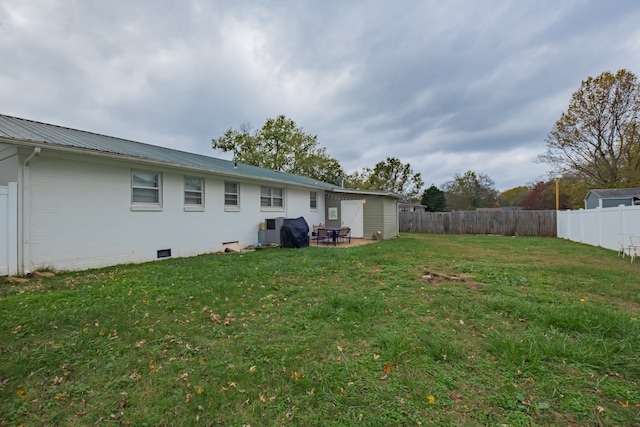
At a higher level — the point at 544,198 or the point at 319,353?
the point at 544,198

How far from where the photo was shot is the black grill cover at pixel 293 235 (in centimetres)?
1176

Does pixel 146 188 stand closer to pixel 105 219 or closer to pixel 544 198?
pixel 105 219

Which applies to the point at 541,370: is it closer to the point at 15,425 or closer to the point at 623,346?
the point at 623,346

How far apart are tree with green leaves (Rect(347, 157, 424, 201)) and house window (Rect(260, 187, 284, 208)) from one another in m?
24.7

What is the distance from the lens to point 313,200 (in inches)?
659

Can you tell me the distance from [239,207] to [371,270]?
21.7ft

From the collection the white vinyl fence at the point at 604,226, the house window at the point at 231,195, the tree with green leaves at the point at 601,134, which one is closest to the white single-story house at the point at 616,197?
the tree with green leaves at the point at 601,134

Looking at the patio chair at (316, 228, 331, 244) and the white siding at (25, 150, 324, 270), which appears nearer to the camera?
the white siding at (25, 150, 324, 270)

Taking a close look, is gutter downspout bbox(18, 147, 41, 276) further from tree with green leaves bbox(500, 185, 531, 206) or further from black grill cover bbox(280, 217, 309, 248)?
tree with green leaves bbox(500, 185, 531, 206)

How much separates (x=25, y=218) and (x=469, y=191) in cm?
4849

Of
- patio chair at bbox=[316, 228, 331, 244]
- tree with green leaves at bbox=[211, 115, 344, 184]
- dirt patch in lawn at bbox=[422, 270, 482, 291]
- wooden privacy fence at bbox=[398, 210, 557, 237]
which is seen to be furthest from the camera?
tree with green leaves at bbox=[211, 115, 344, 184]

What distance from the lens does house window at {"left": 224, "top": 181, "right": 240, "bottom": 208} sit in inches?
443

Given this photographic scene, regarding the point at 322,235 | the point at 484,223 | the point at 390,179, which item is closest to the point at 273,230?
the point at 322,235

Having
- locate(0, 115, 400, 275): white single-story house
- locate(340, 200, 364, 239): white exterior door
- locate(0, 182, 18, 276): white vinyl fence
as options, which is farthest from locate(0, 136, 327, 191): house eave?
locate(340, 200, 364, 239): white exterior door
